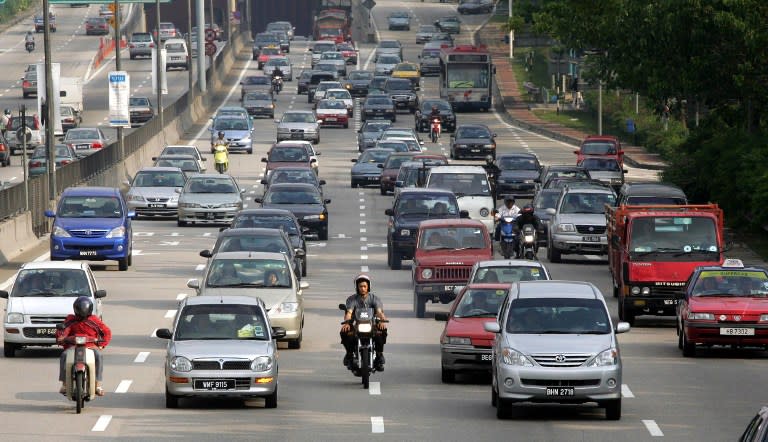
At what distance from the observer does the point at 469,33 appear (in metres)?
145

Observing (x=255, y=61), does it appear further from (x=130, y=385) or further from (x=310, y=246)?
(x=130, y=385)

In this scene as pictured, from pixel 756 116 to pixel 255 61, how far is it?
78659 mm

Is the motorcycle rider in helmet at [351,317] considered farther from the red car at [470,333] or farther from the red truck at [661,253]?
the red truck at [661,253]

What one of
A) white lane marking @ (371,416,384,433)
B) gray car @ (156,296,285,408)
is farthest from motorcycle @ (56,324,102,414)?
white lane marking @ (371,416,384,433)

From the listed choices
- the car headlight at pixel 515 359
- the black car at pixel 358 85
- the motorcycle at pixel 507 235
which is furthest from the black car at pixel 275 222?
the black car at pixel 358 85

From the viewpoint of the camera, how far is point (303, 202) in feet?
157

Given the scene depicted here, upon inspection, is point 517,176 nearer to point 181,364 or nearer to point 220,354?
point 220,354

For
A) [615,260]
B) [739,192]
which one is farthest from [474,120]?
[615,260]

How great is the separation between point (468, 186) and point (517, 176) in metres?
12.3

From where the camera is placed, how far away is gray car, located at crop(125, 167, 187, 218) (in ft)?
175

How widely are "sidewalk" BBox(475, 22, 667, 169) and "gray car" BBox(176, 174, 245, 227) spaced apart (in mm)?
23605

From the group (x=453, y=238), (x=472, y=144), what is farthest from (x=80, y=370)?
(x=472, y=144)

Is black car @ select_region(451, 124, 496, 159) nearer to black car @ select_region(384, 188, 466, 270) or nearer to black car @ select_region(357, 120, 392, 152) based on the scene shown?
black car @ select_region(357, 120, 392, 152)

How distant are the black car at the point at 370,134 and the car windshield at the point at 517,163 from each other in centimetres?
1501
